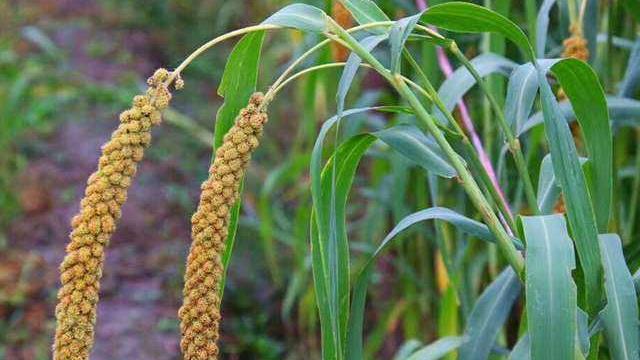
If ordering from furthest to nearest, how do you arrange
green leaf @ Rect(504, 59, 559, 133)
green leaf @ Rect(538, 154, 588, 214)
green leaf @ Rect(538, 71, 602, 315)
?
green leaf @ Rect(538, 154, 588, 214)
green leaf @ Rect(504, 59, 559, 133)
green leaf @ Rect(538, 71, 602, 315)

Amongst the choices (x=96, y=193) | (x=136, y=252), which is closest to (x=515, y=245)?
(x=96, y=193)

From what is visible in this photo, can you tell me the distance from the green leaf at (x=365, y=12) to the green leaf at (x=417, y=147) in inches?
4.3

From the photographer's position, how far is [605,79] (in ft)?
4.72

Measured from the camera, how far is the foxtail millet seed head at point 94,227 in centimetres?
78

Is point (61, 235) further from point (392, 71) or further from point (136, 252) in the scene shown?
point (392, 71)

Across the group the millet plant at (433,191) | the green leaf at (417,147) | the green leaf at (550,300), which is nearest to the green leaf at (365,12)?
the millet plant at (433,191)

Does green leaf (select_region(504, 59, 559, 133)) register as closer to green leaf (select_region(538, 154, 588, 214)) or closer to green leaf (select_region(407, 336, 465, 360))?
green leaf (select_region(538, 154, 588, 214))

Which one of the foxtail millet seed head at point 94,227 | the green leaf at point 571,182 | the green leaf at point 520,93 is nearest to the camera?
the foxtail millet seed head at point 94,227

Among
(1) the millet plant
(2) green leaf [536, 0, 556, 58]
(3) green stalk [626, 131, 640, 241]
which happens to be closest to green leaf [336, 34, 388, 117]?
(1) the millet plant

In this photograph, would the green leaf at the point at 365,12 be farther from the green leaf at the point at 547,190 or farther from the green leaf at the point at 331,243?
the green leaf at the point at 547,190

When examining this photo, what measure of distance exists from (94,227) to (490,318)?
0.51 meters

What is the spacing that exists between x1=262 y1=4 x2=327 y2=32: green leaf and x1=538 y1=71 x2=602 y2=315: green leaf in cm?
19

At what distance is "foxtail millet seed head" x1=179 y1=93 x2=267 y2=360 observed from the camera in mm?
804

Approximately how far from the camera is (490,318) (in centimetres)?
113
